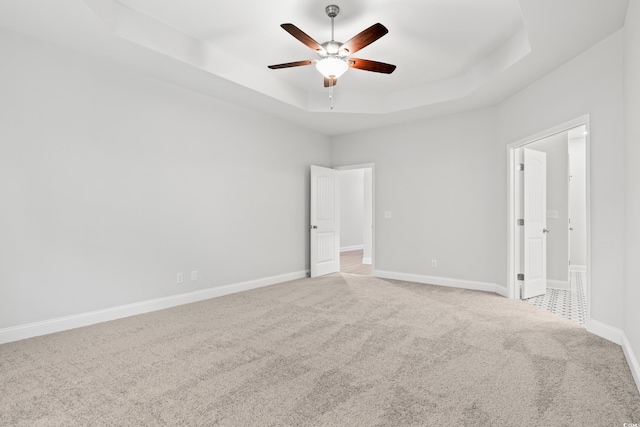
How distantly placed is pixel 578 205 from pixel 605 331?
5.09 meters

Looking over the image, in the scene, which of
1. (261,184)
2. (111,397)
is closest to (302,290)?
(261,184)

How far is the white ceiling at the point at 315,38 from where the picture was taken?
9.12 feet

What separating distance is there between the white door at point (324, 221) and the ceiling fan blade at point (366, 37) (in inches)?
127

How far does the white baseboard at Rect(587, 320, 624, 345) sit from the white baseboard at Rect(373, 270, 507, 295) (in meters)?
1.49

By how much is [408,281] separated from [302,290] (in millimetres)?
1874

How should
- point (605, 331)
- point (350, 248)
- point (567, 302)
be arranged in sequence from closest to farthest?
point (605, 331) < point (567, 302) < point (350, 248)

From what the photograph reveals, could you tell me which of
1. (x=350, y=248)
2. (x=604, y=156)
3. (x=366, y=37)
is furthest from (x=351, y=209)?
(x=366, y=37)

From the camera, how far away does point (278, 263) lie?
559 centimetres

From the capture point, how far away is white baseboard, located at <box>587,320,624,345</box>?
286cm

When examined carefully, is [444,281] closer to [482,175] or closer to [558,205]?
[482,175]

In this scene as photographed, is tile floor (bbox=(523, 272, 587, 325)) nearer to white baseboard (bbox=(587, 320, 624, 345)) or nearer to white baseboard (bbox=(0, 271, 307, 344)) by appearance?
white baseboard (bbox=(587, 320, 624, 345))

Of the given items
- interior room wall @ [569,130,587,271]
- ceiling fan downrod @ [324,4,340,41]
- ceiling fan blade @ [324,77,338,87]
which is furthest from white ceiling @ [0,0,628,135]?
interior room wall @ [569,130,587,271]

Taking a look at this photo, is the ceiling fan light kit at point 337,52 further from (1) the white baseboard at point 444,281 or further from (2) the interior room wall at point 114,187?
(1) the white baseboard at point 444,281

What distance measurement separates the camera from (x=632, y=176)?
2.46m
